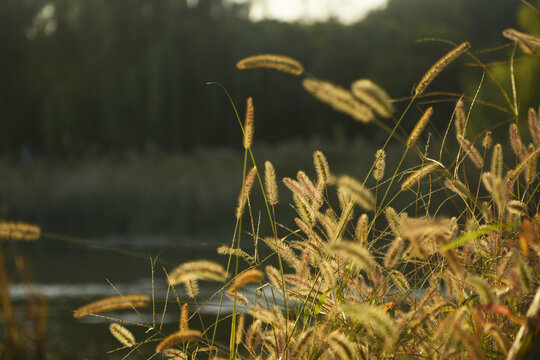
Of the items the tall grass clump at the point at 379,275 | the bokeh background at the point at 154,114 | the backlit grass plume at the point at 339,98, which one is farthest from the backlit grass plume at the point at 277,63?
the bokeh background at the point at 154,114

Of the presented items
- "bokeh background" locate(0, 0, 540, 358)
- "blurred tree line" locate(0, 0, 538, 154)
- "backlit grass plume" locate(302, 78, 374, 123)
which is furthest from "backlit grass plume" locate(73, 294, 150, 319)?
"blurred tree line" locate(0, 0, 538, 154)

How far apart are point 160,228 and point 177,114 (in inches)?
276

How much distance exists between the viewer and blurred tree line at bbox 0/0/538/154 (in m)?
14.4

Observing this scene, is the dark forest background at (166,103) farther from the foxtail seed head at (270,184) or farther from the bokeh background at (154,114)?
the foxtail seed head at (270,184)

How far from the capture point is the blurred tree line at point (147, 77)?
14.4 meters

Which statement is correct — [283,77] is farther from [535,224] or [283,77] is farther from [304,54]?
[535,224]

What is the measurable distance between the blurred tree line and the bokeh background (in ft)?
0.12

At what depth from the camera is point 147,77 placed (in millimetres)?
14281

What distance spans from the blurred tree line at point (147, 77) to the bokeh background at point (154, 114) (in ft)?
0.12

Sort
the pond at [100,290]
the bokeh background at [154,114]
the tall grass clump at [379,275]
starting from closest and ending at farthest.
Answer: the tall grass clump at [379,275]
the pond at [100,290]
the bokeh background at [154,114]

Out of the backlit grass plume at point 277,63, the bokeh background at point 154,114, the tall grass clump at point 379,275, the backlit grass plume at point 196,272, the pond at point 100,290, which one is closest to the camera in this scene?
the tall grass clump at point 379,275

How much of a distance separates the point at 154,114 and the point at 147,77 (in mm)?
783

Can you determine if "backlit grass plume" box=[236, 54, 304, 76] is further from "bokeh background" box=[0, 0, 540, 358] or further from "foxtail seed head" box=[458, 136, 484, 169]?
"bokeh background" box=[0, 0, 540, 358]

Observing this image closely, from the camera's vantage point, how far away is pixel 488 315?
4.40ft
